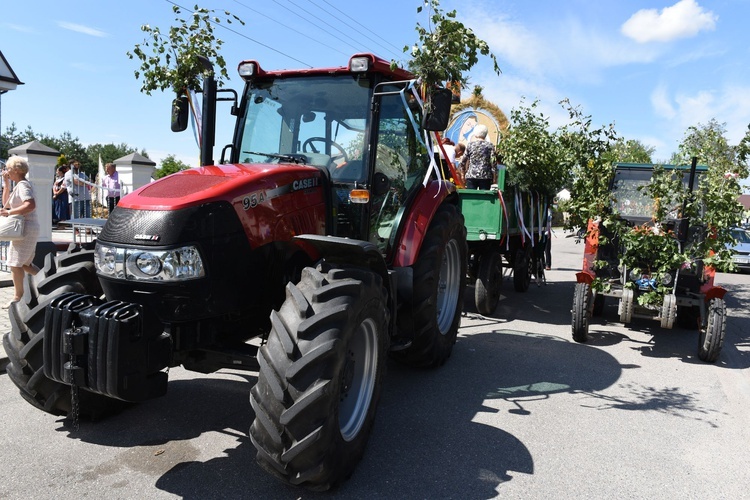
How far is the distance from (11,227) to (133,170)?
6.53 m

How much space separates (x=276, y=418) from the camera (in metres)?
2.77

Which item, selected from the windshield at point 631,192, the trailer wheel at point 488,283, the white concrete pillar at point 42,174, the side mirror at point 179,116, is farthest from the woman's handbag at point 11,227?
the windshield at point 631,192

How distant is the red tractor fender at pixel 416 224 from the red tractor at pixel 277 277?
15 mm

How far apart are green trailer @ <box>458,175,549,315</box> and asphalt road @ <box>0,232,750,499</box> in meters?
1.83

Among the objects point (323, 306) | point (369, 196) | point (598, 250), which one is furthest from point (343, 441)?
point (598, 250)

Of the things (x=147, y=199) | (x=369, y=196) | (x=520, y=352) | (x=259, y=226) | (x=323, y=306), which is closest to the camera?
(x=323, y=306)

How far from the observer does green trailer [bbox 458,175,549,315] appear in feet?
24.2

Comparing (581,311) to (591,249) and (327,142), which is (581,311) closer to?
(591,249)

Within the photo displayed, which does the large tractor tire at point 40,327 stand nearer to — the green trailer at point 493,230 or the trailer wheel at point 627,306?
the green trailer at point 493,230

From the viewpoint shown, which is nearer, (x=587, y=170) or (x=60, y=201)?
(x=587, y=170)

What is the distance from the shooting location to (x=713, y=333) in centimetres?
596

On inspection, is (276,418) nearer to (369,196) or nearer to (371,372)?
(371,372)

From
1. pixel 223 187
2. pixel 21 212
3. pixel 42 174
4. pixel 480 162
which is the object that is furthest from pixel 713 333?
pixel 42 174

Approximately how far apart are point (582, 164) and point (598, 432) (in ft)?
12.5
